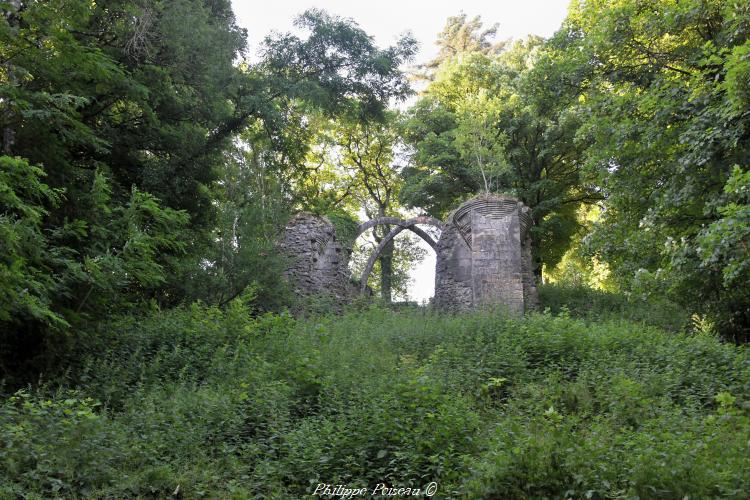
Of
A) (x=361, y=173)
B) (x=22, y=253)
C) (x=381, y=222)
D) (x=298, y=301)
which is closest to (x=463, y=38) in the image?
(x=361, y=173)

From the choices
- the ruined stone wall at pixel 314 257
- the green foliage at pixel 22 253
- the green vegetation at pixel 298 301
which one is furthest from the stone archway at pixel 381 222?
the green foliage at pixel 22 253

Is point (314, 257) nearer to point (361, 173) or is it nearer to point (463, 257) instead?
point (463, 257)

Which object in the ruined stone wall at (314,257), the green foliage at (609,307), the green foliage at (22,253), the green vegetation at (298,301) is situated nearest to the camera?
the green vegetation at (298,301)

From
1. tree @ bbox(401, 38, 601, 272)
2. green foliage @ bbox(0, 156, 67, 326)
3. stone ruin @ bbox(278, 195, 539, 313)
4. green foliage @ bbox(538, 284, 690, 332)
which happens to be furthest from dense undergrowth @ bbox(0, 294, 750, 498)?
tree @ bbox(401, 38, 601, 272)

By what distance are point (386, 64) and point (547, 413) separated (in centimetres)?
1431

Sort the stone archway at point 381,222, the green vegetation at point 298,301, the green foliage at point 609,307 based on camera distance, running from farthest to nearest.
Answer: the stone archway at point 381,222
the green foliage at point 609,307
the green vegetation at point 298,301

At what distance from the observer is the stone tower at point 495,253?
15492 millimetres

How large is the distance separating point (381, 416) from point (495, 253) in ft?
32.9

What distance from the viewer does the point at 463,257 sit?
61.2ft

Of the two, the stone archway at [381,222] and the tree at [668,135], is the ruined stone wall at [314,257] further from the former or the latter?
the tree at [668,135]

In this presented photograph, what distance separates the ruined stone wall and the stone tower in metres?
3.17

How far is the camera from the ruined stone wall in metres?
17.7

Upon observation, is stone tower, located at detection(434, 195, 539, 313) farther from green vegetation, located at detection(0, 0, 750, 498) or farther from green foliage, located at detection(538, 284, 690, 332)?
green vegetation, located at detection(0, 0, 750, 498)

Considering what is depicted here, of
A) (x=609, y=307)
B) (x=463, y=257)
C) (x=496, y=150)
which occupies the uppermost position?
(x=496, y=150)
